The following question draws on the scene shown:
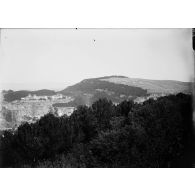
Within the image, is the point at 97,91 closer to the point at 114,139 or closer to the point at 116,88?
the point at 116,88

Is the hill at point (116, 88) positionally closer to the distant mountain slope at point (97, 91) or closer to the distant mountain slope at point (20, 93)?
the distant mountain slope at point (97, 91)

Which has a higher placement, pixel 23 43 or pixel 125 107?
pixel 23 43

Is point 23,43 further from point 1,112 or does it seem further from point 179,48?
point 179,48

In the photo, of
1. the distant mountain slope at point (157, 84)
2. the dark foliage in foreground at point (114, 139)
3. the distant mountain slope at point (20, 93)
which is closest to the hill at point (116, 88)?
the distant mountain slope at point (157, 84)

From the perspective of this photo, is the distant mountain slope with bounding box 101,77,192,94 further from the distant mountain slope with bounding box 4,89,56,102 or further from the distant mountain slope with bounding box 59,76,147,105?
the distant mountain slope with bounding box 4,89,56,102

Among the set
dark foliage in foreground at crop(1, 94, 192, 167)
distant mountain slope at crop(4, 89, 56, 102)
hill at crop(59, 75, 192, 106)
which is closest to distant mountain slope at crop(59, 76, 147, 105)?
hill at crop(59, 75, 192, 106)

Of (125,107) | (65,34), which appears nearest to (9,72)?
(65,34)
